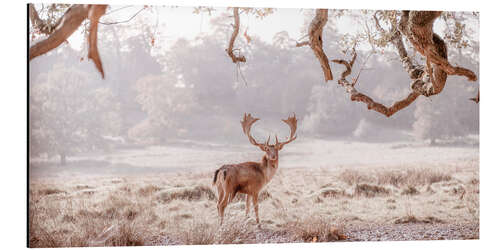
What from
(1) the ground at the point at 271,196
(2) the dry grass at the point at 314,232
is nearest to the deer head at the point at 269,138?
(1) the ground at the point at 271,196

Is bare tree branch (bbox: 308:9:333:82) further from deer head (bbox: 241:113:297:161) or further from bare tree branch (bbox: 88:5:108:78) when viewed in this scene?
bare tree branch (bbox: 88:5:108:78)

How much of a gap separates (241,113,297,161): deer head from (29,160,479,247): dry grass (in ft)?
0.90

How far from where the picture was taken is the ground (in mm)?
5059

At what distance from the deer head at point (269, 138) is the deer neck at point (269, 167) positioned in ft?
0.12

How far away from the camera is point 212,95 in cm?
562

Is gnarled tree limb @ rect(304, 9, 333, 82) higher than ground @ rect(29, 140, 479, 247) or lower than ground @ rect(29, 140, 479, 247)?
higher

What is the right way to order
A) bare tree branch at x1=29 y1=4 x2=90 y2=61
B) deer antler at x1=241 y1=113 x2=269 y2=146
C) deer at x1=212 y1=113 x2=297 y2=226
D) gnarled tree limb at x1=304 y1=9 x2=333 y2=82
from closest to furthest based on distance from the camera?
bare tree branch at x1=29 y1=4 x2=90 y2=61
gnarled tree limb at x1=304 y1=9 x2=333 y2=82
deer at x1=212 y1=113 x2=297 y2=226
deer antler at x1=241 y1=113 x2=269 y2=146

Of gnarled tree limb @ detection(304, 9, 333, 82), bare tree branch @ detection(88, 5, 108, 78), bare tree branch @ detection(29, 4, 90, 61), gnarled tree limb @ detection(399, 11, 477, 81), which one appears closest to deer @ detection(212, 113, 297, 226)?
gnarled tree limb @ detection(304, 9, 333, 82)

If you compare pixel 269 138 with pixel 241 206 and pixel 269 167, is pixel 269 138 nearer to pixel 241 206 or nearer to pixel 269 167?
pixel 269 167

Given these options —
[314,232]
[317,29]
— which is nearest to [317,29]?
[317,29]

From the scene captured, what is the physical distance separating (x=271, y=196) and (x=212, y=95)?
119cm

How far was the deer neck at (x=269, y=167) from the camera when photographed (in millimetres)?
5246

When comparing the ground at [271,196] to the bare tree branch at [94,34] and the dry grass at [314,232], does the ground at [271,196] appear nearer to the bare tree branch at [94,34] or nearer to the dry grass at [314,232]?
the dry grass at [314,232]
